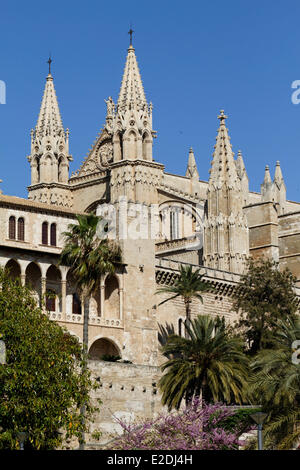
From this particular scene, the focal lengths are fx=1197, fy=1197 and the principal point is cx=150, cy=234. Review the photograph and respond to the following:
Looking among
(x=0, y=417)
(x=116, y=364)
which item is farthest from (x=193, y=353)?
(x=0, y=417)

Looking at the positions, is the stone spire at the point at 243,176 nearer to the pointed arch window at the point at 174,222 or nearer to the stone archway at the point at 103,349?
the pointed arch window at the point at 174,222

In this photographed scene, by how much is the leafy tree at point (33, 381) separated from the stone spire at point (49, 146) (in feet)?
117

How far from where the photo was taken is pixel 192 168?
87375mm

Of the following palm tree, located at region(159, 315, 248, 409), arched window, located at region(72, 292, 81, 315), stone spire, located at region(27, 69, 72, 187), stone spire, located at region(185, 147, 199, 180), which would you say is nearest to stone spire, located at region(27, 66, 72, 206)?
stone spire, located at region(27, 69, 72, 187)

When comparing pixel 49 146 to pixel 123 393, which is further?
pixel 49 146

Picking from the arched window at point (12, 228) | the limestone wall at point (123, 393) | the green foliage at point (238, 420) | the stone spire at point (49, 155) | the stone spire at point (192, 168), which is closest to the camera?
the green foliage at point (238, 420)

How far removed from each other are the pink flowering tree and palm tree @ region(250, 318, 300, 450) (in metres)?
1.56

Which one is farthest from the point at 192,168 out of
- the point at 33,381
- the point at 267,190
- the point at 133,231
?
the point at 33,381

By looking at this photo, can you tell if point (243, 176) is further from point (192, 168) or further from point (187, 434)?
point (187, 434)

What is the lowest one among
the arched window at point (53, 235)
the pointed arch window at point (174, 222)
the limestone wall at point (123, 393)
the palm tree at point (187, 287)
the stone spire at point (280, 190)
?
the limestone wall at point (123, 393)

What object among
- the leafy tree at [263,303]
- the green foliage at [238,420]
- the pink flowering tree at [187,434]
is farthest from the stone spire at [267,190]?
the pink flowering tree at [187,434]

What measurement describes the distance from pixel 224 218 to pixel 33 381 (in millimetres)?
32849

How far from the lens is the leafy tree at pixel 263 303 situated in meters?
59.7
